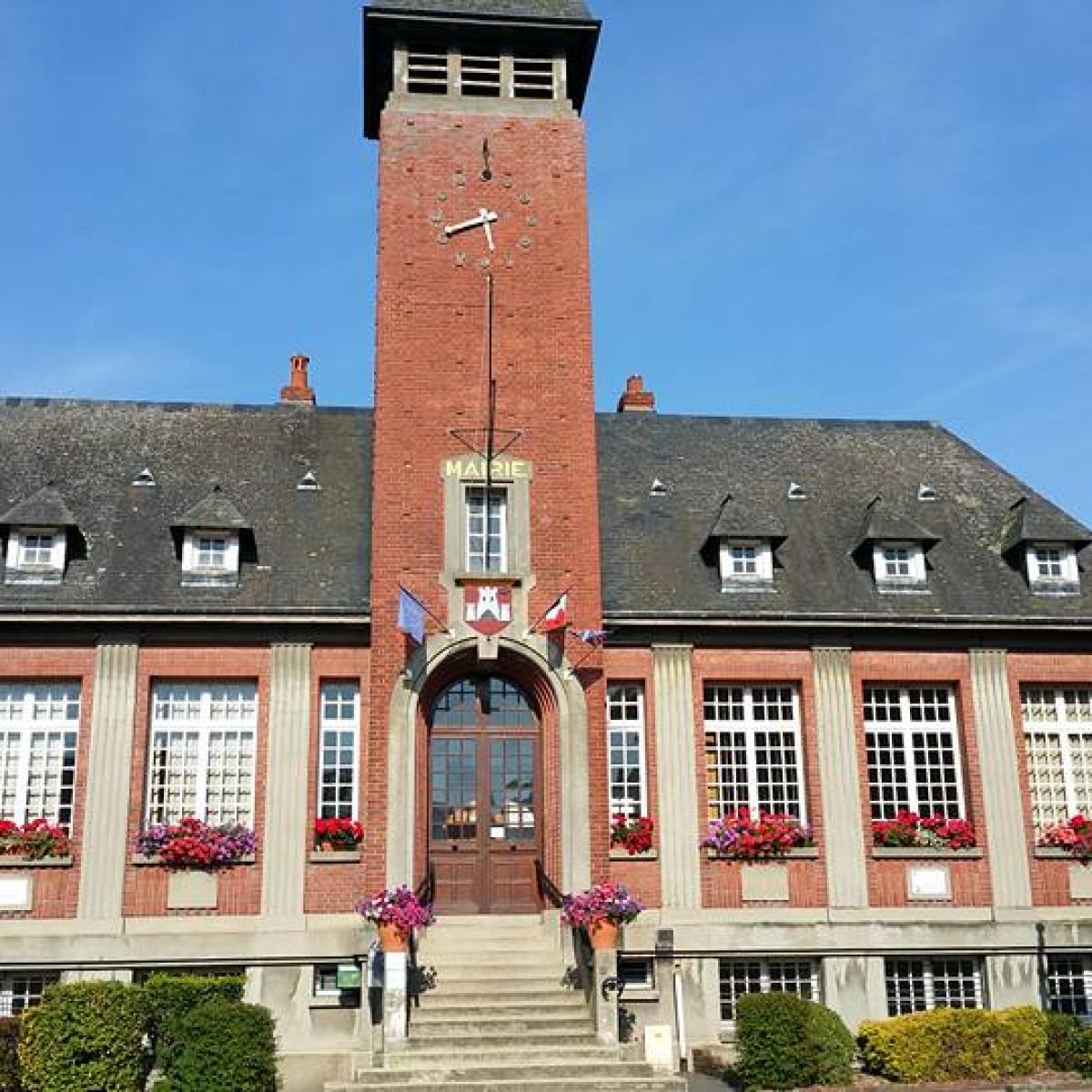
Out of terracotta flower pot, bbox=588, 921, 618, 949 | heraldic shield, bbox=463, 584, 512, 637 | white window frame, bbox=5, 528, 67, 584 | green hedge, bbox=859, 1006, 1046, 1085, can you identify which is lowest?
green hedge, bbox=859, 1006, 1046, 1085

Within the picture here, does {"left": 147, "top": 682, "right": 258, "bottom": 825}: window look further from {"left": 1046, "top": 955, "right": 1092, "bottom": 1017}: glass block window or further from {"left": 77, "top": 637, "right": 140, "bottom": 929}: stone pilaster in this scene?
{"left": 1046, "top": 955, "right": 1092, "bottom": 1017}: glass block window

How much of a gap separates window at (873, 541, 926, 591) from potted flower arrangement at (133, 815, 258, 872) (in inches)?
426

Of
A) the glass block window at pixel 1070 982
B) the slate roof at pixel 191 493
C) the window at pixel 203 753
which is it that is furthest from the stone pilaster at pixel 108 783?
the glass block window at pixel 1070 982

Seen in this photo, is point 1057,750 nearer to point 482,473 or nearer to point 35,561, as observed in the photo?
point 482,473

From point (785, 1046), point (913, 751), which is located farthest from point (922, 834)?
point (785, 1046)

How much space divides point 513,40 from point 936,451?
35.8 ft

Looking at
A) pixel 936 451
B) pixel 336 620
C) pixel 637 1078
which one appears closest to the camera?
pixel 637 1078

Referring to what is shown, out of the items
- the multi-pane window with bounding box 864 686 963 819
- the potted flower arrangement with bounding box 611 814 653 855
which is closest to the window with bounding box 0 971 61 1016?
the potted flower arrangement with bounding box 611 814 653 855

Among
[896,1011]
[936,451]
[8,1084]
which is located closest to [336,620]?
[8,1084]

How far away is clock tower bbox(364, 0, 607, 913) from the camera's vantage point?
65.7 feet

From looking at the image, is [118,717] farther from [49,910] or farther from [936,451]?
[936,451]

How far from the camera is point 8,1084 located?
16469mm

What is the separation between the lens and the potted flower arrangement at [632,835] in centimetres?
2025

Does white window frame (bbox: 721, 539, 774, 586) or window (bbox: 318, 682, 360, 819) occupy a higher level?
white window frame (bbox: 721, 539, 774, 586)
